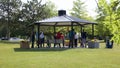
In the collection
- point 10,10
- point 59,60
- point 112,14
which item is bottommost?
point 59,60

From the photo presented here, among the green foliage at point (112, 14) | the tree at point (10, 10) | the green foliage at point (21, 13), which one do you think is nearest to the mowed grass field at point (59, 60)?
A: the green foliage at point (112, 14)

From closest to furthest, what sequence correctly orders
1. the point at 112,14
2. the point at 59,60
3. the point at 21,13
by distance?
the point at 112,14 < the point at 59,60 < the point at 21,13

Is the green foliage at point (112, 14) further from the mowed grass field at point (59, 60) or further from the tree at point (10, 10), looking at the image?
the tree at point (10, 10)

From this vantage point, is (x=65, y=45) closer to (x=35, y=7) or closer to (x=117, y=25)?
(x=117, y=25)

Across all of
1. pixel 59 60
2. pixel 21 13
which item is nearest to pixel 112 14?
pixel 59 60

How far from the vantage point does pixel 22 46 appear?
28.7 m

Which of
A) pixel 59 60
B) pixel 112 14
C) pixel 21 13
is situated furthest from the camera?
pixel 21 13

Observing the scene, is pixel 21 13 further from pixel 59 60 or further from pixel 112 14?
pixel 112 14

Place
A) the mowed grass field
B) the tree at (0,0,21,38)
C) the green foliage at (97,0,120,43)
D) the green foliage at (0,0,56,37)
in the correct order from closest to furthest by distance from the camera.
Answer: the green foliage at (97,0,120,43)
the mowed grass field
the green foliage at (0,0,56,37)
the tree at (0,0,21,38)

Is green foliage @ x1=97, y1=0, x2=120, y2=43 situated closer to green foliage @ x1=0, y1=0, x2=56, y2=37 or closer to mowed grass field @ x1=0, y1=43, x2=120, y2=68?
mowed grass field @ x1=0, y1=43, x2=120, y2=68

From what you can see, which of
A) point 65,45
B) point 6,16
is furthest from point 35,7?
point 65,45

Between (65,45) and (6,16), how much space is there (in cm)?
3853

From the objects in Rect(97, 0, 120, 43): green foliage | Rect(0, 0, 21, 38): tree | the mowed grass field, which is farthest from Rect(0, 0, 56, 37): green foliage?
Rect(97, 0, 120, 43): green foliage

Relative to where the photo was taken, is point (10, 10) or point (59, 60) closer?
point (59, 60)
